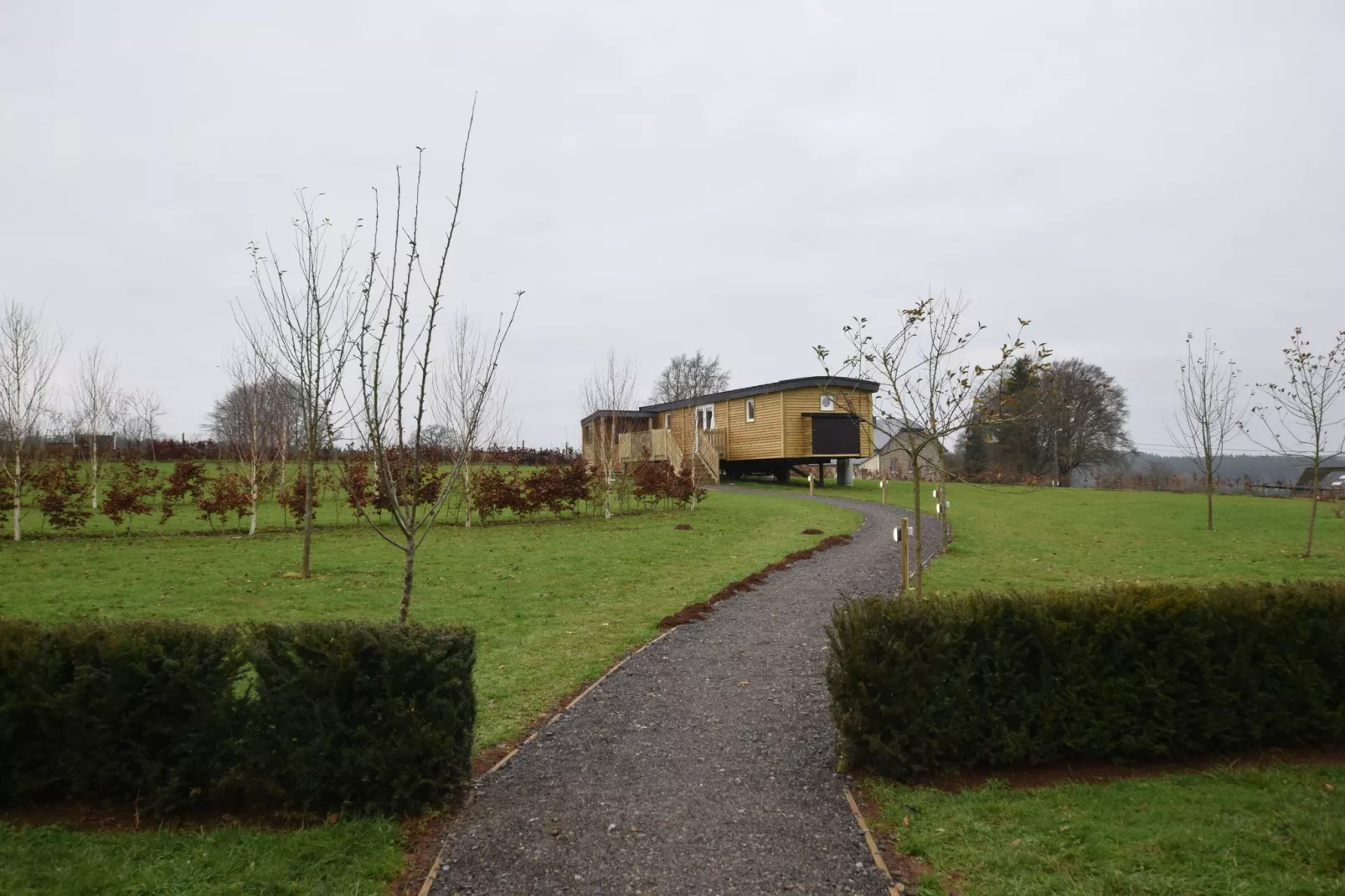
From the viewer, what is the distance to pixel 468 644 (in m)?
4.97

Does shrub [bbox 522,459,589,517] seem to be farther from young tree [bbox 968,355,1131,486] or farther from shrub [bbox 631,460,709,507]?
young tree [bbox 968,355,1131,486]

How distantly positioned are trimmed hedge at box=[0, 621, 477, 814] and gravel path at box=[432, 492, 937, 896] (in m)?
0.69

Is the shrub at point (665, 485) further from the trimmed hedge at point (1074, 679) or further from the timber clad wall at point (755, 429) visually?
the trimmed hedge at point (1074, 679)

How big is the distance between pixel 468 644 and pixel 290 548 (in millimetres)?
14204

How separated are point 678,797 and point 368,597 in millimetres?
8302

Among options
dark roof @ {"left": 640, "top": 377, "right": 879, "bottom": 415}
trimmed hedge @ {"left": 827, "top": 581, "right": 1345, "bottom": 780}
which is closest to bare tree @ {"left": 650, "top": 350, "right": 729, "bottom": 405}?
dark roof @ {"left": 640, "top": 377, "right": 879, "bottom": 415}

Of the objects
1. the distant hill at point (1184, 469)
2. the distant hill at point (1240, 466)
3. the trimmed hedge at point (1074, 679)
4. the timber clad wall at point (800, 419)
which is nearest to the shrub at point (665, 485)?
the timber clad wall at point (800, 419)

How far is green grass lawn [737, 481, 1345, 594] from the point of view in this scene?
13.6 metres

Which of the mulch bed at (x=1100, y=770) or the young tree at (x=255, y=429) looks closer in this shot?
the mulch bed at (x=1100, y=770)

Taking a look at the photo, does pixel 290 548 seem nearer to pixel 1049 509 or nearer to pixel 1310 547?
pixel 1310 547

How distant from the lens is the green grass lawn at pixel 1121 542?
44.5ft

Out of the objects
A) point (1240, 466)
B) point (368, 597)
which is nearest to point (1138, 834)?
point (368, 597)

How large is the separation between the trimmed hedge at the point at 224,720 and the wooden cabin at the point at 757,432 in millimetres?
24066

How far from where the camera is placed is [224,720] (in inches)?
183
